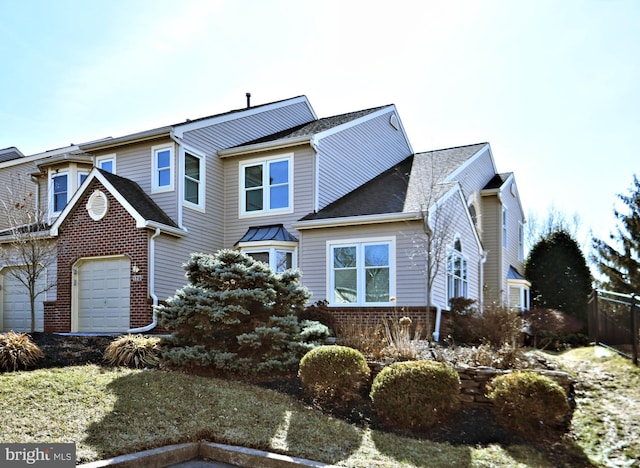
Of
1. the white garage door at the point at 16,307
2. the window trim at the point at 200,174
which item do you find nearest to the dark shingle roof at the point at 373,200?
the window trim at the point at 200,174

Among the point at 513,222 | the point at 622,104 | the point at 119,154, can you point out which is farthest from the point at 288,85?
the point at 622,104

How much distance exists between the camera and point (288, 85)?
23.3 meters

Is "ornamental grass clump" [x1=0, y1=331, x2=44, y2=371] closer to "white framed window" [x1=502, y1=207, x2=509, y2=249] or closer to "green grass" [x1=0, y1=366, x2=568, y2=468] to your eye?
"green grass" [x1=0, y1=366, x2=568, y2=468]

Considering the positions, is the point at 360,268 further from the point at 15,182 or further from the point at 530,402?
the point at 15,182

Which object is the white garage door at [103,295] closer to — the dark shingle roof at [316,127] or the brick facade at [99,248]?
the brick facade at [99,248]

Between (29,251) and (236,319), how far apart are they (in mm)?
8630

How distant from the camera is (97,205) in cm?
1573

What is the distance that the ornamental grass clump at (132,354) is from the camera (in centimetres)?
1015

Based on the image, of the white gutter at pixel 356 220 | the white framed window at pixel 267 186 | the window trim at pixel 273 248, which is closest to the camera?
the white gutter at pixel 356 220

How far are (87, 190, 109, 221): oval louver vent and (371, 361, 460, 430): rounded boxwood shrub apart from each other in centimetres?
1013

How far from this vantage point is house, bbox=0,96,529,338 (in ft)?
50.3

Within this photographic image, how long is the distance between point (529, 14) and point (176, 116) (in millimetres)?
16597

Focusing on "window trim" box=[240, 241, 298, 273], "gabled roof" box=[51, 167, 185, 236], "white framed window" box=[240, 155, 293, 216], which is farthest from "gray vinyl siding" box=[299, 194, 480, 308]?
"gabled roof" box=[51, 167, 185, 236]

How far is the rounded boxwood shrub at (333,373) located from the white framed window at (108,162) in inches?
465
